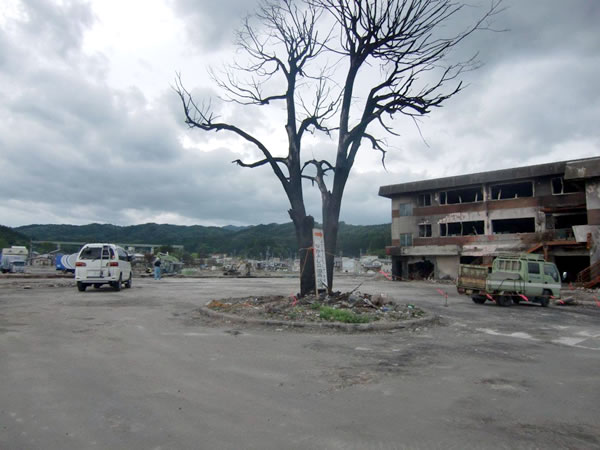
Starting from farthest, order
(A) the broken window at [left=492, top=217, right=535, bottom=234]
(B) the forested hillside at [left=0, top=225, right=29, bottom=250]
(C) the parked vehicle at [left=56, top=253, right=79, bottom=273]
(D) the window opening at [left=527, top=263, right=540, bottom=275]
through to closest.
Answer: (B) the forested hillside at [left=0, top=225, right=29, bottom=250] < (A) the broken window at [left=492, top=217, right=535, bottom=234] < (C) the parked vehicle at [left=56, top=253, right=79, bottom=273] < (D) the window opening at [left=527, top=263, right=540, bottom=275]

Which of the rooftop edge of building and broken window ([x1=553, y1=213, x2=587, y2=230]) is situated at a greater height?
the rooftop edge of building

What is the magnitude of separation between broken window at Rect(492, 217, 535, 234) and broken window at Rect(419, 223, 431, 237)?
6.17 metres

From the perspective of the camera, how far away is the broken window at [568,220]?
36.5m

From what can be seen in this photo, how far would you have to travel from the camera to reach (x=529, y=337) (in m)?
9.42

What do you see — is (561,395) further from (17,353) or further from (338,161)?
(338,161)

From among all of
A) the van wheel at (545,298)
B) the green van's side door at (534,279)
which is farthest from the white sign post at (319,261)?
the van wheel at (545,298)

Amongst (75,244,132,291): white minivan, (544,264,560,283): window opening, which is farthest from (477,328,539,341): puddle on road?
(75,244,132,291): white minivan

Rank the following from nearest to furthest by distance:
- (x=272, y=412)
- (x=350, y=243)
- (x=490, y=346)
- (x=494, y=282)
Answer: (x=272, y=412) → (x=490, y=346) → (x=494, y=282) → (x=350, y=243)

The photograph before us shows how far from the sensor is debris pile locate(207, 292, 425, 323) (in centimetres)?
1009

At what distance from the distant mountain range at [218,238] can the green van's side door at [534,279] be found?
6948cm

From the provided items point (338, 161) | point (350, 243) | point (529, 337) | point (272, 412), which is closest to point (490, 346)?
point (529, 337)

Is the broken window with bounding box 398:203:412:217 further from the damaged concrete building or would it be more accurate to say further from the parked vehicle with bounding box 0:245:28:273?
the parked vehicle with bounding box 0:245:28:273

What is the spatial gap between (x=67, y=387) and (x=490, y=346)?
683 centimetres

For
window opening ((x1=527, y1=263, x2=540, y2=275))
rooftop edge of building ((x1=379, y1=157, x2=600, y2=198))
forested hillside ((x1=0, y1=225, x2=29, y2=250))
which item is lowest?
window opening ((x1=527, y1=263, x2=540, y2=275))
